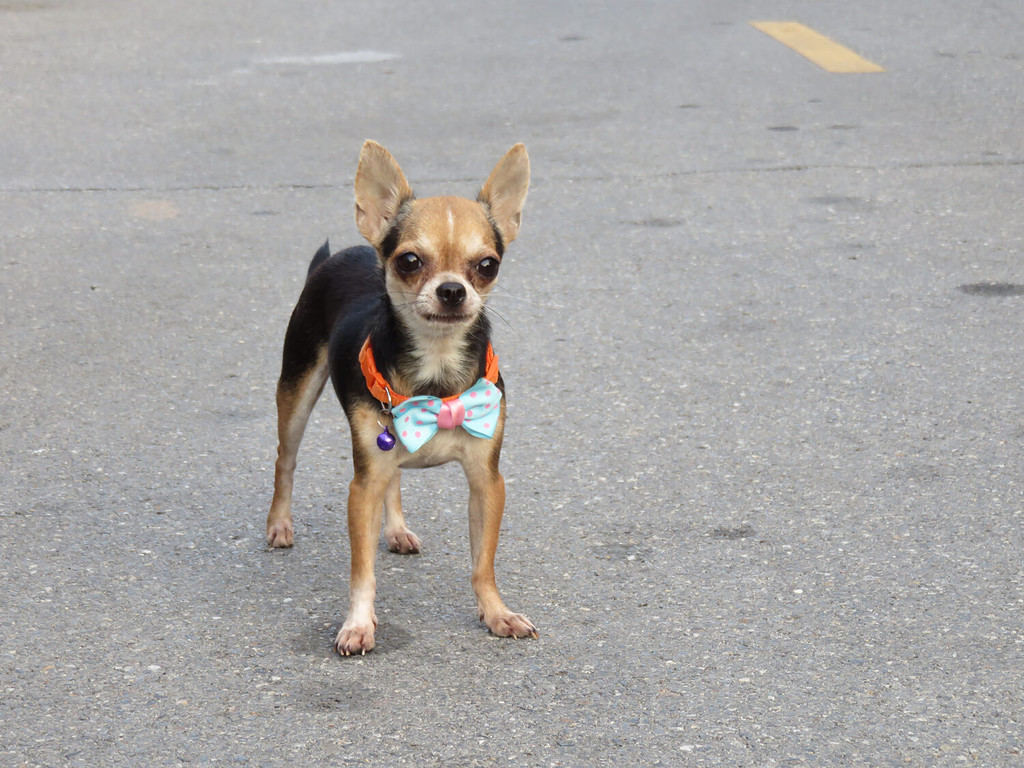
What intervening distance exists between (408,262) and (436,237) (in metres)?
0.10

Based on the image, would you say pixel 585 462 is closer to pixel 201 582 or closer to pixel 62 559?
pixel 201 582

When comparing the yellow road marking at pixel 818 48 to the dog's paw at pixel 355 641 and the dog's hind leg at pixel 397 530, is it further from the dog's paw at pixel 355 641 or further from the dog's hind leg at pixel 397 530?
the dog's paw at pixel 355 641

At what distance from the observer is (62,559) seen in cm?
461

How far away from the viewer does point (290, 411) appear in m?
4.70

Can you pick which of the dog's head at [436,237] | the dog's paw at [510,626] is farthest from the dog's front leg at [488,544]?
the dog's head at [436,237]

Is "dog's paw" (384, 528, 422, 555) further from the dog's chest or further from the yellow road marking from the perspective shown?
the yellow road marking

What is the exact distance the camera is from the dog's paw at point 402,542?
470 cm

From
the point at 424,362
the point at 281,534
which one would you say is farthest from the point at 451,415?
the point at 281,534

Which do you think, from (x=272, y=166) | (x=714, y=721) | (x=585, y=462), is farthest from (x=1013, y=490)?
(x=272, y=166)

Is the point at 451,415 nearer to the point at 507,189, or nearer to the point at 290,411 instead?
the point at 507,189

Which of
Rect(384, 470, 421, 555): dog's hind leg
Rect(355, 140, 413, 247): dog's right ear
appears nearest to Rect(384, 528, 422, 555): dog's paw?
Rect(384, 470, 421, 555): dog's hind leg

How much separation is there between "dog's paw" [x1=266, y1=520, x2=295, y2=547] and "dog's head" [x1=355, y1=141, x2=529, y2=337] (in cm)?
107

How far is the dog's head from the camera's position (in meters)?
3.80

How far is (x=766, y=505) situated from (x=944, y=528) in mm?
593
